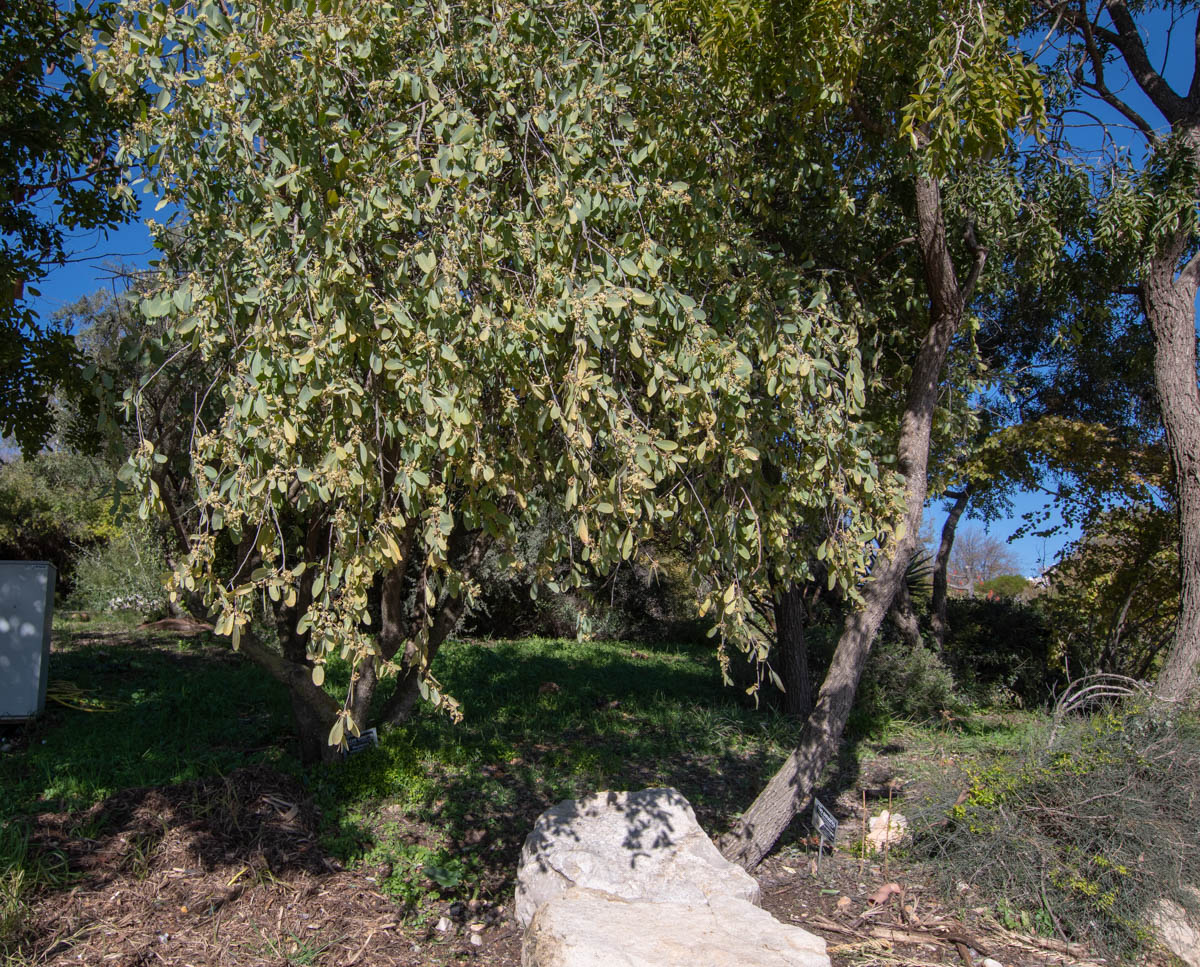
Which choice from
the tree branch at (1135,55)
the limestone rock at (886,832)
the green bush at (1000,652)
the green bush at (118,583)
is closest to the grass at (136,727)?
the green bush at (118,583)

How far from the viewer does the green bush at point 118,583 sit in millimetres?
10766

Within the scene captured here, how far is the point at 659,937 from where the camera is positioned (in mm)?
3150

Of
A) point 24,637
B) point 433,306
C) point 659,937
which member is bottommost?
point 659,937

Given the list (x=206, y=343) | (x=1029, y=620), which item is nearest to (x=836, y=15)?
(x=206, y=343)

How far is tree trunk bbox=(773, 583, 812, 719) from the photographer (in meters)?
7.46

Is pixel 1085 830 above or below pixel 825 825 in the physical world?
above

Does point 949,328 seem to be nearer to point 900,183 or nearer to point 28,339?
point 900,183

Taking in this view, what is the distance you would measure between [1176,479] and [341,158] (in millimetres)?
6279

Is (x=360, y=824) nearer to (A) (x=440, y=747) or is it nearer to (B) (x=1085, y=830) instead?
(A) (x=440, y=747)

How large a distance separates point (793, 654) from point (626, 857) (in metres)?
3.96

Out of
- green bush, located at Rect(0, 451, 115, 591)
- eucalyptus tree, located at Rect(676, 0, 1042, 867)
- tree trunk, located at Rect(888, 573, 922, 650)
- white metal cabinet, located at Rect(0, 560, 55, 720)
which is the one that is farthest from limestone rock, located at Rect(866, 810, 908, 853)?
green bush, located at Rect(0, 451, 115, 591)

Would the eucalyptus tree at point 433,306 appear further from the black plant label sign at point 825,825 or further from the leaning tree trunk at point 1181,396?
the leaning tree trunk at point 1181,396

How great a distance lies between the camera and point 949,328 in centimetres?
486

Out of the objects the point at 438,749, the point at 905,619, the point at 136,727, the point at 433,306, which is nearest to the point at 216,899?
the point at 438,749
